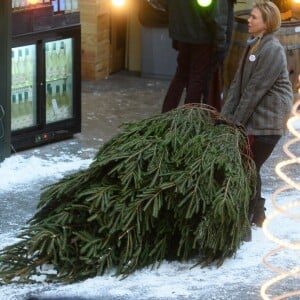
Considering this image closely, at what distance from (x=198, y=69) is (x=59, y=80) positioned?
4.19ft

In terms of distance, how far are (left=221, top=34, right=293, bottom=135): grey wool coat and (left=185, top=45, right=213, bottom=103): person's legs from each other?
258 cm

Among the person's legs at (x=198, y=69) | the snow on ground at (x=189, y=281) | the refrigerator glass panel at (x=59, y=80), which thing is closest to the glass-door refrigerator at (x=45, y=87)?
the refrigerator glass panel at (x=59, y=80)

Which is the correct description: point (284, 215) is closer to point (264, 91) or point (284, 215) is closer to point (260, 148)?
point (260, 148)

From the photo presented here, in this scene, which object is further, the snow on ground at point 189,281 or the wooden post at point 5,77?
the wooden post at point 5,77

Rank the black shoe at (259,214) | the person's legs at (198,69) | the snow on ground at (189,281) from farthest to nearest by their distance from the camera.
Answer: the person's legs at (198,69) < the black shoe at (259,214) < the snow on ground at (189,281)

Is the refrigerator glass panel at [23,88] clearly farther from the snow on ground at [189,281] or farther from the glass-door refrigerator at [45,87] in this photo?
the snow on ground at [189,281]

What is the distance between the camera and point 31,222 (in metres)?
7.36

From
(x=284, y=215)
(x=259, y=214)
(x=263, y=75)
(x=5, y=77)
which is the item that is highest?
(x=263, y=75)

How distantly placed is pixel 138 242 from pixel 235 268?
67cm

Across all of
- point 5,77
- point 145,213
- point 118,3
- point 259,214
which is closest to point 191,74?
point 5,77

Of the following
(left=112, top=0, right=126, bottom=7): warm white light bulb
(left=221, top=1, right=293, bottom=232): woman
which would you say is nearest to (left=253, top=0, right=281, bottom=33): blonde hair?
(left=221, top=1, right=293, bottom=232): woman

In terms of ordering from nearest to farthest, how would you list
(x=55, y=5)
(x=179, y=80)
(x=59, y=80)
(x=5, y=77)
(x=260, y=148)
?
(x=260, y=148) < (x=5, y=77) < (x=55, y=5) < (x=59, y=80) < (x=179, y=80)

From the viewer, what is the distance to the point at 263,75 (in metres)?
7.44

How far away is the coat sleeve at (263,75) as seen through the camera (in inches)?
293
